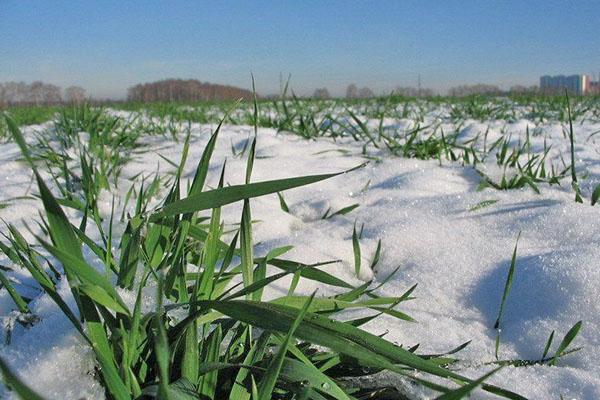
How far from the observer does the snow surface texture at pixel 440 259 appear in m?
0.72

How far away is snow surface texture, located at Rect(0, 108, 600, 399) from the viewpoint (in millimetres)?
718

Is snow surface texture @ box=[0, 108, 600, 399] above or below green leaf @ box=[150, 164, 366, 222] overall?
below

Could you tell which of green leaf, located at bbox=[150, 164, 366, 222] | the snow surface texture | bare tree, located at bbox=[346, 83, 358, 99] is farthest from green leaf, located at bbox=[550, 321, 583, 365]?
bare tree, located at bbox=[346, 83, 358, 99]

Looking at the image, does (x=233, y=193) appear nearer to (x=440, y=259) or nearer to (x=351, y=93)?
(x=440, y=259)

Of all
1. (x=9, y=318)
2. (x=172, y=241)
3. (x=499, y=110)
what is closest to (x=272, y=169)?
(x=172, y=241)

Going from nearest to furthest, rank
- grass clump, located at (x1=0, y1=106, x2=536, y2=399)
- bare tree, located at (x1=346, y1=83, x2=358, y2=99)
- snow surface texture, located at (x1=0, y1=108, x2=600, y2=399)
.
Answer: grass clump, located at (x1=0, y1=106, x2=536, y2=399) < snow surface texture, located at (x1=0, y1=108, x2=600, y2=399) < bare tree, located at (x1=346, y1=83, x2=358, y2=99)

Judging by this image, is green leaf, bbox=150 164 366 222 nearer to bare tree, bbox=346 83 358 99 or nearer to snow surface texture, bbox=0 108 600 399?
snow surface texture, bbox=0 108 600 399

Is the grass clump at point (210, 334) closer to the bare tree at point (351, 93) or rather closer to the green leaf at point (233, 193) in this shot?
the green leaf at point (233, 193)

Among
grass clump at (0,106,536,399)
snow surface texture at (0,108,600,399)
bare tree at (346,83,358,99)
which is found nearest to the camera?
grass clump at (0,106,536,399)

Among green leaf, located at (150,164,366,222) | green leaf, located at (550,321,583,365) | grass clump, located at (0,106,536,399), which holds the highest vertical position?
green leaf, located at (150,164,366,222)

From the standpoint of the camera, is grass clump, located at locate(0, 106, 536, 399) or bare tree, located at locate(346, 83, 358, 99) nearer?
grass clump, located at locate(0, 106, 536, 399)

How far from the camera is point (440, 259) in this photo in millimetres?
1181

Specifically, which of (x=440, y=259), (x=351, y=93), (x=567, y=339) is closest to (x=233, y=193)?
(x=567, y=339)

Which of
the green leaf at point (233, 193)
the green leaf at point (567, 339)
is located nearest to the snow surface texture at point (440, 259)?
the green leaf at point (567, 339)
